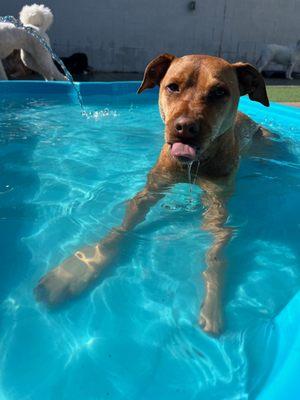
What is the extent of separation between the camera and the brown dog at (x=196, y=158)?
2.18 m

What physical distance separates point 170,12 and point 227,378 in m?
13.5

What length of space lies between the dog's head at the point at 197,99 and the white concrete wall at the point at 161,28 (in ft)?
34.0

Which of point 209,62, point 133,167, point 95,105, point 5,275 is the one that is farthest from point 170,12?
point 5,275

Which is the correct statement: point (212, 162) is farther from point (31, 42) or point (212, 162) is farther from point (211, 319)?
point (31, 42)

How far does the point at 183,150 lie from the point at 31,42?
6.57 metres

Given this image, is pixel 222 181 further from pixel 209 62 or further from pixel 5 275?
pixel 5 275

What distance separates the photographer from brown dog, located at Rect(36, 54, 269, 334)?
2182mm

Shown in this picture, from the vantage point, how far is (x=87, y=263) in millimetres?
2340

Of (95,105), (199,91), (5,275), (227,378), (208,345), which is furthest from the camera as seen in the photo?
(95,105)

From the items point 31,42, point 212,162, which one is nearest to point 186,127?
point 212,162

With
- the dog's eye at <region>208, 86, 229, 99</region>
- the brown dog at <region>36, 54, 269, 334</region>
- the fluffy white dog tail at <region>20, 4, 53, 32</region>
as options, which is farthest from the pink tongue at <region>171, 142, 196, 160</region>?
the fluffy white dog tail at <region>20, 4, 53, 32</region>

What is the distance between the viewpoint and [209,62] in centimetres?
284

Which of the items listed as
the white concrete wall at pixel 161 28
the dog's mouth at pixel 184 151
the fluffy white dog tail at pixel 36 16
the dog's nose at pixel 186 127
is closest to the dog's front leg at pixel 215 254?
the dog's mouth at pixel 184 151

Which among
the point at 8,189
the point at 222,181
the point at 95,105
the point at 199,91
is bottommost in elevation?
the point at 95,105
